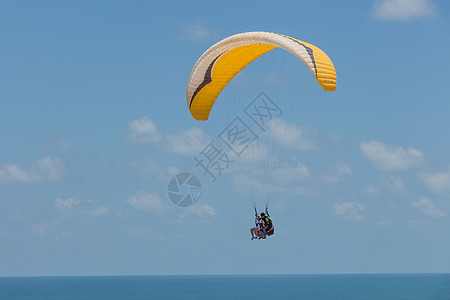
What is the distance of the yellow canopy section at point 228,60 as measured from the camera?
18.4m

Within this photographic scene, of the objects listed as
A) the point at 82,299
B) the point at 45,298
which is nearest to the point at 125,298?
the point at 82,299

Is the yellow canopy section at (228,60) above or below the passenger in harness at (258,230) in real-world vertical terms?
above

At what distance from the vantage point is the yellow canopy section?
18.4 meters

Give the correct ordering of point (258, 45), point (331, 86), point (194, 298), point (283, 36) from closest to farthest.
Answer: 1. point (331, 86)
2. point (283, 36)
3. point (258, 45)
4. point (194, 298)

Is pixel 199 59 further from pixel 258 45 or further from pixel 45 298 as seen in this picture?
pixel 45 298

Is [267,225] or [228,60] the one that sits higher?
[228,60]

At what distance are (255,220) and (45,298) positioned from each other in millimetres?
117914

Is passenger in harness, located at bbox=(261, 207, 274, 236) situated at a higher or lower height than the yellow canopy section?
lower

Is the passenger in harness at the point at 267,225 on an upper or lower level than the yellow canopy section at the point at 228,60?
lower

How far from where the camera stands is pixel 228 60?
A: 72.4 ft

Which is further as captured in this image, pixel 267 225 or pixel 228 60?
pixel 228 60

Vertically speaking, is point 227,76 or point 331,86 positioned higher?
point 227,76

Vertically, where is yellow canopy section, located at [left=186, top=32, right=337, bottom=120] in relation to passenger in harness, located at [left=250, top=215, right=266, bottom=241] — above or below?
above

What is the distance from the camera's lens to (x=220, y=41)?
20.6 m
